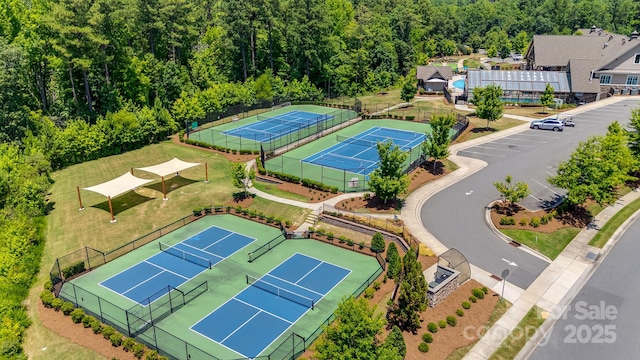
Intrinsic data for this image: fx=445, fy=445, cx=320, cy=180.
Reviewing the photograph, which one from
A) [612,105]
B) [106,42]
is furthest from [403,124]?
[106,42]

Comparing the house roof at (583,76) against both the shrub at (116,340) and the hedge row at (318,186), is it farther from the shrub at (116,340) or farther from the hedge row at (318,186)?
the shrub at (116,340)

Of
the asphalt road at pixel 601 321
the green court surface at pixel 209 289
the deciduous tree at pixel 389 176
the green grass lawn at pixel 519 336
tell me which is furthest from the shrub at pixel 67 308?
the asphalt road at pixel 601 321

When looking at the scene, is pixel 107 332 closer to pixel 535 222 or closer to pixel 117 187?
pixel 117 187

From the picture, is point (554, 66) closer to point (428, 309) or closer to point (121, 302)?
point (428, 309)

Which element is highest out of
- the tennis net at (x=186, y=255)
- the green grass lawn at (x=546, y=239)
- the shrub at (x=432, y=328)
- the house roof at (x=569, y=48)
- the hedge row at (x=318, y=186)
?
the house roof at (x=569, y=48)

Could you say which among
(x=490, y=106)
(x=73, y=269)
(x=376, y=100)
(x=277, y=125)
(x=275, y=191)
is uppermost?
(x=490, y=106)

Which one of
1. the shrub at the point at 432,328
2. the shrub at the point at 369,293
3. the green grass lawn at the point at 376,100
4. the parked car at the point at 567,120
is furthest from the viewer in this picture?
the green grass lawn at the point at 376,100

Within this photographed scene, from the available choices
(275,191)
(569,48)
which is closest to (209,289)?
(275,191)

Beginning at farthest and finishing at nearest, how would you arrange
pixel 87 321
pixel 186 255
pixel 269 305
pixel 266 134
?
pixel 266 134 → pixel 186 255 → pixel 269 305 → pixel 87 321
